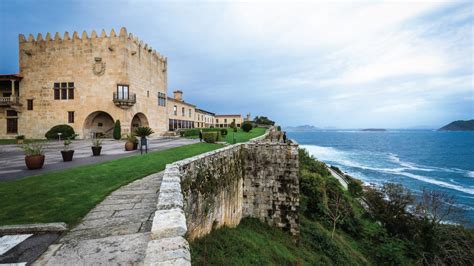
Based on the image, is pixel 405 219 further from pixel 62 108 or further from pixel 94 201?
pixel 62 108

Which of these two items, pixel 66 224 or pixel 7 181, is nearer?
pixel 66 224

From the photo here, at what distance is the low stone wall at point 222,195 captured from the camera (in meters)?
2.15

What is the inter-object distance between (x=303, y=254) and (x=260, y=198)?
3762 millimetres

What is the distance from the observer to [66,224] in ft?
11.6

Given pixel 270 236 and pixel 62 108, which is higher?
pixel 62 108

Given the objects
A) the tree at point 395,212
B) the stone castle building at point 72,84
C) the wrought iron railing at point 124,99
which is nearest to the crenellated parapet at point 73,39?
the stone castle building at point 72,84

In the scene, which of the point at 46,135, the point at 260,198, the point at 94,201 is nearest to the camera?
the point at 94,201

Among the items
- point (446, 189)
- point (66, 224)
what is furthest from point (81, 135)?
point (446, 189)

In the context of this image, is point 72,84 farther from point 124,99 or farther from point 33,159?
point 33,159

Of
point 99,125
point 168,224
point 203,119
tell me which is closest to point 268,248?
point 168,224

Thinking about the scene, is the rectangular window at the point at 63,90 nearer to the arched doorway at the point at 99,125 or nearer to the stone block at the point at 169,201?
the arched doorway at the point at 99,125

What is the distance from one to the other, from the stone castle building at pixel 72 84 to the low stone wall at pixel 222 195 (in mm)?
18598

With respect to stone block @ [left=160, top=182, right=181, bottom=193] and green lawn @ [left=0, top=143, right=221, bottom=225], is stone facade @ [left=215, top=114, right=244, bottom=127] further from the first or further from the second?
stone block @ [left=160, top=182, right=181, bottom=193]

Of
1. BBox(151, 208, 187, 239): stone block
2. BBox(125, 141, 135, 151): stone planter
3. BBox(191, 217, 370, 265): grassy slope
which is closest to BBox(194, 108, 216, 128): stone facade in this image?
BBox(125, 141, 135, 151): stone planter
